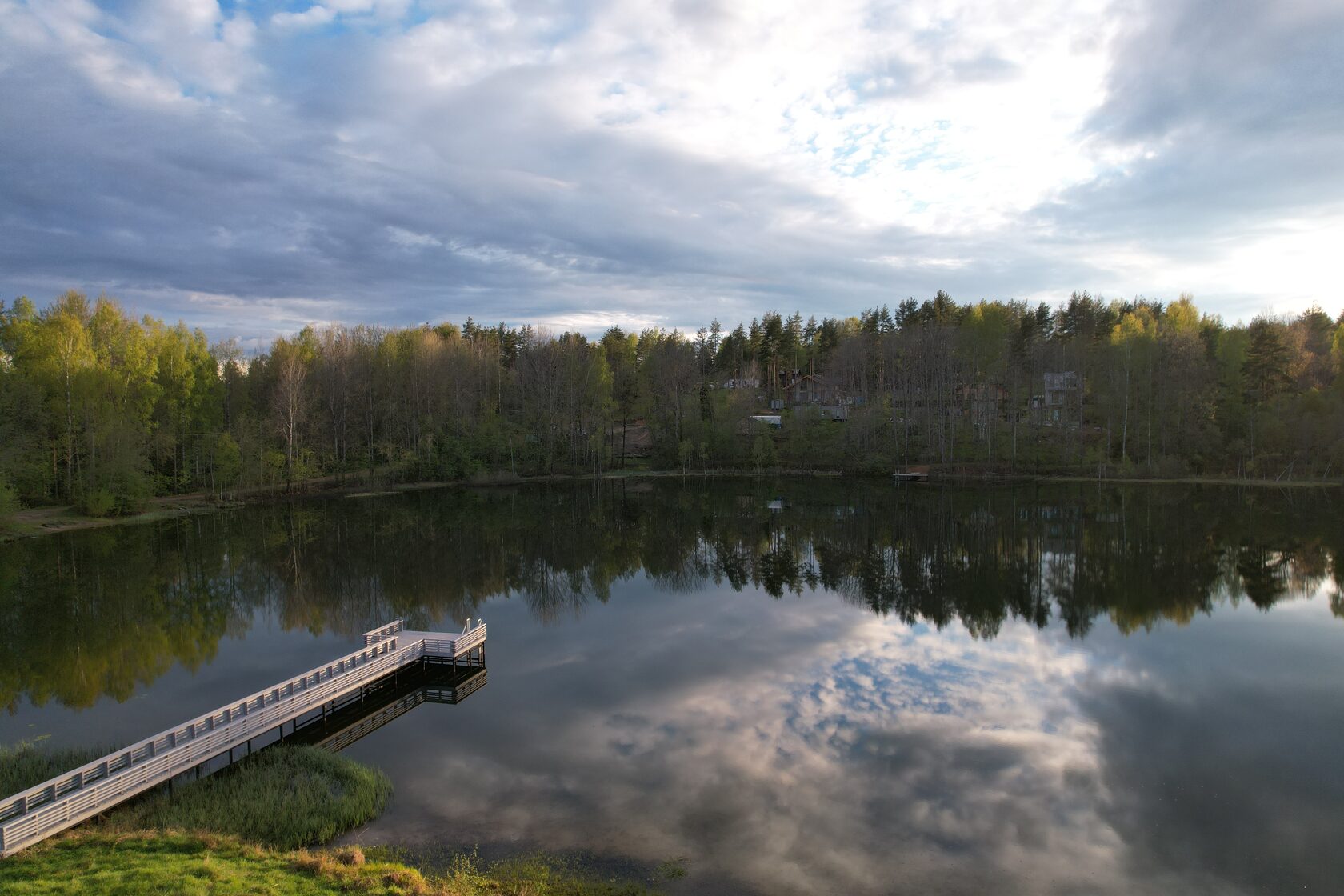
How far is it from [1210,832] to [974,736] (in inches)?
157

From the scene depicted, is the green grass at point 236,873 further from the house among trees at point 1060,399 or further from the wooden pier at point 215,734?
the house among trees at point 1060,399

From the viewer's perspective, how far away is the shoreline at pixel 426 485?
134 feet

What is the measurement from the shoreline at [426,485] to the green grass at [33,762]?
31398 millimetres

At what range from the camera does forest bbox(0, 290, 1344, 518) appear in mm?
46125

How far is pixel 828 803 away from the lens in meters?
11.6

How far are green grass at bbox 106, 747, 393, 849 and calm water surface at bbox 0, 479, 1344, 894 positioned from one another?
0.57m

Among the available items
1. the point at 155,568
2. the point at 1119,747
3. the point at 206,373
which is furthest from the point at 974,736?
the point at 206,373

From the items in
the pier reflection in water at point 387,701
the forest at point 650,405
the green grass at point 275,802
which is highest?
the forest at point 650,405

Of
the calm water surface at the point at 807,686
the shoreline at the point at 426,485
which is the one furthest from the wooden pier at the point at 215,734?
the shoreline at the point at 426,485

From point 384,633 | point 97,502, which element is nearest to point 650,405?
point 97,502

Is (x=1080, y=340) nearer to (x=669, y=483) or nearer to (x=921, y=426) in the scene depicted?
(x=921, y=426)

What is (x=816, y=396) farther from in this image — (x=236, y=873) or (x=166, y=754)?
(x=236, y=873)

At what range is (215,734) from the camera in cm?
1236

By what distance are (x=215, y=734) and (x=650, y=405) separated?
233 feet
